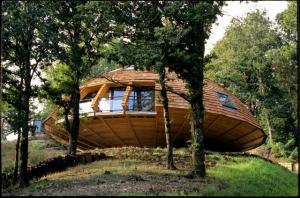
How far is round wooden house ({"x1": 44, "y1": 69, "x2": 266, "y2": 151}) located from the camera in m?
26.4

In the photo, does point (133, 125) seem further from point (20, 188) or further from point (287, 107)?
point (287, 107)

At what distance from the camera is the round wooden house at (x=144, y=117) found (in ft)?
86.7

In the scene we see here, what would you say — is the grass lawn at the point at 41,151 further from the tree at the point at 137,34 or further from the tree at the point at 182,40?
the tree at the point at 182,40

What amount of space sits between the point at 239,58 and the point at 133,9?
29188 millimetres

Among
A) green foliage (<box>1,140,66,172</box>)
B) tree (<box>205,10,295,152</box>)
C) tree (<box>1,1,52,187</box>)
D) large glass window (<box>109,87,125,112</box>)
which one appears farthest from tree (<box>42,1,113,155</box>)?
tree (<box>205,10,295,152</box>)

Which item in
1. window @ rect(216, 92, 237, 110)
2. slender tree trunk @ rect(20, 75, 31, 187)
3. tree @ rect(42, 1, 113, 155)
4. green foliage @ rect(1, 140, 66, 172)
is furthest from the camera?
green foliage @ rect(1, 140, 66, 172)

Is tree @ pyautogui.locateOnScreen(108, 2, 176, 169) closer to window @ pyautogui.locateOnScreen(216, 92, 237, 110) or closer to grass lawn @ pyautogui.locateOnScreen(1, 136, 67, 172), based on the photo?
window @ pyautogui.locateOnScreen(216, 92, 237, 110)

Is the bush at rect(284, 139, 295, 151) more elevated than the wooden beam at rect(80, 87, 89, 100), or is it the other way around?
the wooden beam at rect(80, 87, 89, 100)

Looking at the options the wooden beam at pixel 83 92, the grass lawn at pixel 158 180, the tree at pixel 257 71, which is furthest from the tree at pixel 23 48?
the tree at pixel 257 71

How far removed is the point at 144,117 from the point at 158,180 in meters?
10.5

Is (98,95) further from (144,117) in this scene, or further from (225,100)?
(225,100)

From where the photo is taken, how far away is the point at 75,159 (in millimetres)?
21969

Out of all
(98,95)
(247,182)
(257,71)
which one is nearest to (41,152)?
(98,95)

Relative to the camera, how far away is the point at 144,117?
26531 millimetres
